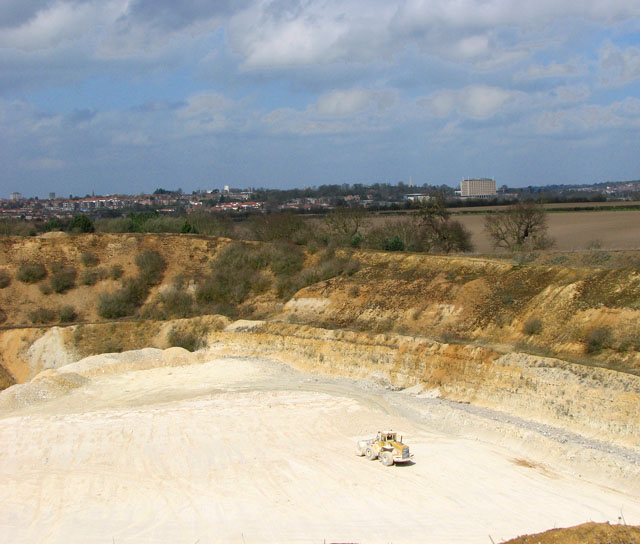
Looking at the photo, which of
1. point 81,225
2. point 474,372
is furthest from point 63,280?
point 474,372

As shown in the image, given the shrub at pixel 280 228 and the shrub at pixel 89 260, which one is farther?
the shrub at pixel 280 228

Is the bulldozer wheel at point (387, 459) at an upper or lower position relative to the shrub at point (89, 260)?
lower

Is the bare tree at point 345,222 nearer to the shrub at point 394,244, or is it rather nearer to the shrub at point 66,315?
the shrub at point 394,244

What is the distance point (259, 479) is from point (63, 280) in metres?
36.6

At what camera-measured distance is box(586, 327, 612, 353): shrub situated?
3108 centimetres

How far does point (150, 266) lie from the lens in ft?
188

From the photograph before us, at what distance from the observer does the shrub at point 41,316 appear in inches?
2034

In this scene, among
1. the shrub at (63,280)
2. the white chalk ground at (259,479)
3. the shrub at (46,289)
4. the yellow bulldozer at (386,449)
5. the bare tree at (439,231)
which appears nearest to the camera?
the white chalk ground at (259,479)

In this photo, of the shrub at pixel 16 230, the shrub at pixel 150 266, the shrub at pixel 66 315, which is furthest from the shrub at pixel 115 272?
the shrub at pixel 16 230

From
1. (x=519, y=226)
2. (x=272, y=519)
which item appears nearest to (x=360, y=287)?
(x=519, y=226)

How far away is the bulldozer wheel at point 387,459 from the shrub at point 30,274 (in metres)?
39.9

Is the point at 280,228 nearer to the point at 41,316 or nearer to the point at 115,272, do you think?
the point at 115,272

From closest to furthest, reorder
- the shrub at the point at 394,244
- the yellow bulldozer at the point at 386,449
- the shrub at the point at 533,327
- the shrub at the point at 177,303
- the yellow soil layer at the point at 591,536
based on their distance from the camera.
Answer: the yellow soil layer at the point at 591,536 < the yellow bulldozer at the point at 386,449 < the shrub at the point at 533,327 < the shrub at the point at 177,303 < the shrub at the point at 394,244

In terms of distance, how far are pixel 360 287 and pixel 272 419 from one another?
17.4m
